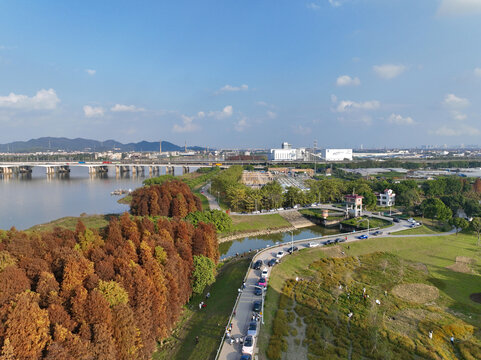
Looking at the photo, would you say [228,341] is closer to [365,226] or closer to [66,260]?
[66,260]

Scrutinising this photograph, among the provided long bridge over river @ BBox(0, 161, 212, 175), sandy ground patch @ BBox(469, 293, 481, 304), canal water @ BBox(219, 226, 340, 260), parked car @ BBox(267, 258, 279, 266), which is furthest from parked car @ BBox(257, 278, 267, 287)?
long bridge over river @ BBox(0, 161, 212, 175)

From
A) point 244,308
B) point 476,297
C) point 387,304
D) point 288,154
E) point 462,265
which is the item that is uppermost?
point 288,154

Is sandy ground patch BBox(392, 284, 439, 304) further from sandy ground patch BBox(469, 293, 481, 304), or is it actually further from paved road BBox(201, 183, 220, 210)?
paved road BBox(201, 183, 220, 210)

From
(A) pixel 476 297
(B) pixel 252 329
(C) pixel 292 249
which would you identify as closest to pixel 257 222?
(C) pixel 292 249

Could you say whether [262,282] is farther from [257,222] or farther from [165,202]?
[165,202]

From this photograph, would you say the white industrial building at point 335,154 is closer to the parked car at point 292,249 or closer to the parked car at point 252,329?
the parked car at point 292,249

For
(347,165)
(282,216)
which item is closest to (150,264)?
(282,216)
